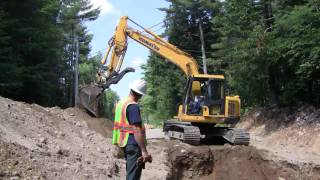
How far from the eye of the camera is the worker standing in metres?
6.24

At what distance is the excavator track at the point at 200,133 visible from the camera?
52.3 ft

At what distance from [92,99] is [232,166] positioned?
21.5 ft

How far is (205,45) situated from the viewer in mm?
40000

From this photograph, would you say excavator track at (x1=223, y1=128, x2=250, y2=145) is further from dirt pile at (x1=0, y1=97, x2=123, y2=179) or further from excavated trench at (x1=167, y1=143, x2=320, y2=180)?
dirt pile at (x1=0, y1=97, x2=123, y2=179)

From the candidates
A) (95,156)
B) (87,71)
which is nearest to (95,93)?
(95,156)

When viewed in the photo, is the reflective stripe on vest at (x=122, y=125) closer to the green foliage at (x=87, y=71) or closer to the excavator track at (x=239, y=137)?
the excavator track at (x=239, y=137)

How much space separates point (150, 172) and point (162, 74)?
3306cm

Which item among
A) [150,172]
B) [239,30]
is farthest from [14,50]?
[150,172]

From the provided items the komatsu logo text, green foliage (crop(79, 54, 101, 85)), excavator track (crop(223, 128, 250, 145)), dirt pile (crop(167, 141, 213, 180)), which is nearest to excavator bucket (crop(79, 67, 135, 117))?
the komatsu logo text

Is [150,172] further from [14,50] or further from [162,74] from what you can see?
[162,74]

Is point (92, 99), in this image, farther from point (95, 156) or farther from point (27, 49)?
point (27, 49)

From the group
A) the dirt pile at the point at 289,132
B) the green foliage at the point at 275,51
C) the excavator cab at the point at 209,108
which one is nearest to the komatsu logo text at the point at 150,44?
the excavator cab at the point at 209,108

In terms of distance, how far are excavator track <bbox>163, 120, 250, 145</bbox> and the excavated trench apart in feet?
6.89

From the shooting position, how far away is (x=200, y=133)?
17141 millimetres
